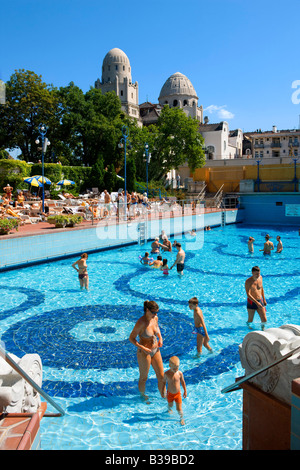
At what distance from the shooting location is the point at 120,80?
7912 centimetres

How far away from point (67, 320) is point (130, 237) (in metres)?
10.9

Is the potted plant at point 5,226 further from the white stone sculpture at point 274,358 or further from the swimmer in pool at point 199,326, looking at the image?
the white stone sculpture at point 274,358

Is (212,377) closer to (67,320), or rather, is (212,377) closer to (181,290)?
(67,320)

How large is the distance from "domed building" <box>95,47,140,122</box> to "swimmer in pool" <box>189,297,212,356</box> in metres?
74.4

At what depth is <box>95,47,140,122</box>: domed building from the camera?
255 feet

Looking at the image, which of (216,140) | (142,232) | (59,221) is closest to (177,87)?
(216,140)

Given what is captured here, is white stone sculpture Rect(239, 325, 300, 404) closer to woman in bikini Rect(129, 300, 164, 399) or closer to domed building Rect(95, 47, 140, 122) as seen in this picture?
woman in bikini Rect(129, 300, 164, 399)

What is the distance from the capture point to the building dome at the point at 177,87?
77938mm

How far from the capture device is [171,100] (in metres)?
78.4

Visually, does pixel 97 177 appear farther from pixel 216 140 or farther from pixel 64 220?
pixel 216 140

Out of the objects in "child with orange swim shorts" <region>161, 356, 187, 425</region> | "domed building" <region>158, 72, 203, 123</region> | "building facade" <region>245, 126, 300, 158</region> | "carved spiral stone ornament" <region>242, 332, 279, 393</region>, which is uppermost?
"domed building" <region>158, 72, 203, 123</region>

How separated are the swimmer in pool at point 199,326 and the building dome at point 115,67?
7932 centimetres

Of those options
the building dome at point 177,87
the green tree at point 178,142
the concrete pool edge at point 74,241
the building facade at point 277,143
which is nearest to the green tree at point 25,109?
the green tree at point 178,142

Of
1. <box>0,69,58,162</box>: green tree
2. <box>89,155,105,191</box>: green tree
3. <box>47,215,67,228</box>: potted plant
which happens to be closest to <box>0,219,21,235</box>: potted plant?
<box>47,215,67,228</box>: potted plant
